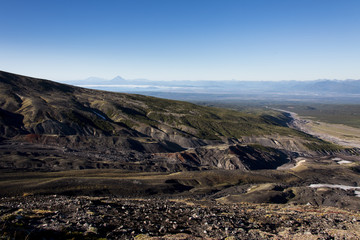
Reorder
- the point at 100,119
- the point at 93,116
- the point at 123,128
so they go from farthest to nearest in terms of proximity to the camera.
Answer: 1. the point at 93,116
2. the point at 100,119
3. the point at 123,128

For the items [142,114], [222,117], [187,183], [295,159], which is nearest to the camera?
[187,183]

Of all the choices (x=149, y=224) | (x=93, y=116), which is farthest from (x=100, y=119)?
(x=149, y=224)

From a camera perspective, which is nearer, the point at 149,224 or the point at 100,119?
the point at 149,224

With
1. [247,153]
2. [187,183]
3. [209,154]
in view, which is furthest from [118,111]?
[187,183]

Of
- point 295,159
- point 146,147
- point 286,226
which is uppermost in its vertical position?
point 286,226

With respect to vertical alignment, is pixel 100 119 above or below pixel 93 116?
below

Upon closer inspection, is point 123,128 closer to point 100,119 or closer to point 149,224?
point 100,119

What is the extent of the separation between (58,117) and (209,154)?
2842 inches

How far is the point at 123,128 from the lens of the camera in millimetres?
115875

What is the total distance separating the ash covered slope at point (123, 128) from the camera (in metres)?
90.1

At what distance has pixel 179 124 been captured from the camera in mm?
138250

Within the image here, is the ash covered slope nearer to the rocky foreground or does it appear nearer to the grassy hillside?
the grassy hillside

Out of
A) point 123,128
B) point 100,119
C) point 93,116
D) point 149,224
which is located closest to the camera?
point 149,224

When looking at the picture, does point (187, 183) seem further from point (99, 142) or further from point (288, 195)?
point (99, 142)
